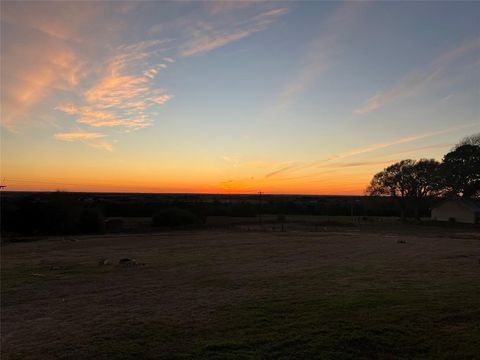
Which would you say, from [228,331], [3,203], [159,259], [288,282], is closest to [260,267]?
[288,282]

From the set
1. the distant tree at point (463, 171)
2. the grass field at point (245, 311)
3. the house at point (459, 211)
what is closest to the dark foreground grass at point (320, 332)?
the grass field at point (245, 311)

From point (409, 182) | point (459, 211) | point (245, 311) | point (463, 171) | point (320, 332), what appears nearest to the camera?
point (320, 332)

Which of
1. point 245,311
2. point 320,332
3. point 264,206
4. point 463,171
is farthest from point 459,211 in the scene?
point 320,332

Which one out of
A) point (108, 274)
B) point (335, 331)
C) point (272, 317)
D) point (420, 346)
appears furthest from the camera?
point (108, 274)

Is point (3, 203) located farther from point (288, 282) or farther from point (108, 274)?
point (288, 282)

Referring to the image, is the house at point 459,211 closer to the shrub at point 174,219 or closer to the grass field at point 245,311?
the shrub at point 174,219

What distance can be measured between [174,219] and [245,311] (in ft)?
141

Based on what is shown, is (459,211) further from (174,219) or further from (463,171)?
(174,219)

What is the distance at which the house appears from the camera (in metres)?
55.2

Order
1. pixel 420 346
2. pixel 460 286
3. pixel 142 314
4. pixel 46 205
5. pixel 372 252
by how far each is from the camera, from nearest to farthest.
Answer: pixel 420 346 → pixel 142 314 → pixel 460 286 → pixel 372 252 → pixel 46 205

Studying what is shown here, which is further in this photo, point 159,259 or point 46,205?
point 46,205

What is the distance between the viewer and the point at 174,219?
167ft

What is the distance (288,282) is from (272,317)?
14.2 ft

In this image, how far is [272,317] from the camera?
27.2 feet
